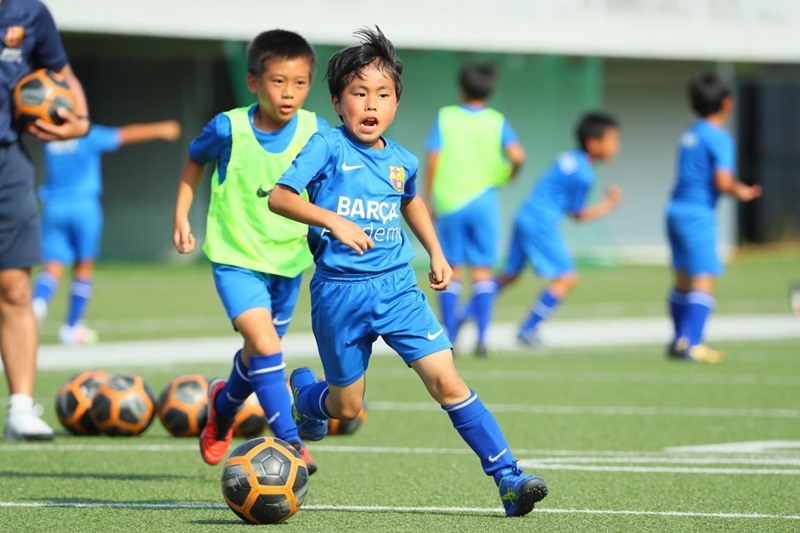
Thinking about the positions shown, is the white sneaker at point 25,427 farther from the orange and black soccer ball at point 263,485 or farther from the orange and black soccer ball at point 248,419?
the orange and black soccer ball at point 263,485

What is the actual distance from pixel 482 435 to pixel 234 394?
1.66 meters

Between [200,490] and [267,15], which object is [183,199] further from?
[267,15]

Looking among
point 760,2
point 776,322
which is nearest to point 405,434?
point 776,322

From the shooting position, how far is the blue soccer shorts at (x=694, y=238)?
1352 centimetres

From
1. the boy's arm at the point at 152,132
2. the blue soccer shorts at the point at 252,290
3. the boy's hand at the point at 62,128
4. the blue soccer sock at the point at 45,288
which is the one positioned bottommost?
the blue soccer sock at the point at 45,288

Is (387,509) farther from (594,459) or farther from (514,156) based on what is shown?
(514,156)

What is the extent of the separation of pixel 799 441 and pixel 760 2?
25916mm

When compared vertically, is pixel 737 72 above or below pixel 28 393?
below

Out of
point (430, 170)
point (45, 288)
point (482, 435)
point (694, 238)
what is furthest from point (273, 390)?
point (45, 288)

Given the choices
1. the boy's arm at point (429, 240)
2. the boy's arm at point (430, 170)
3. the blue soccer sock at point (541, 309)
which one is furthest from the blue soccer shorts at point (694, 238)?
the boy's arm at point (429, 240)

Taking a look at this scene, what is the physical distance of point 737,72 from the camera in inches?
1436

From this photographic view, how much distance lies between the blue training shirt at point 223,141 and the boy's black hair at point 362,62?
3.60 feet

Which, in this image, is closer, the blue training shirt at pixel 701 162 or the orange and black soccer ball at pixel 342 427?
the orange and black soccer ball at pixel 342 427

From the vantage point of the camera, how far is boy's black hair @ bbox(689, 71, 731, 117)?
44.5 feet
